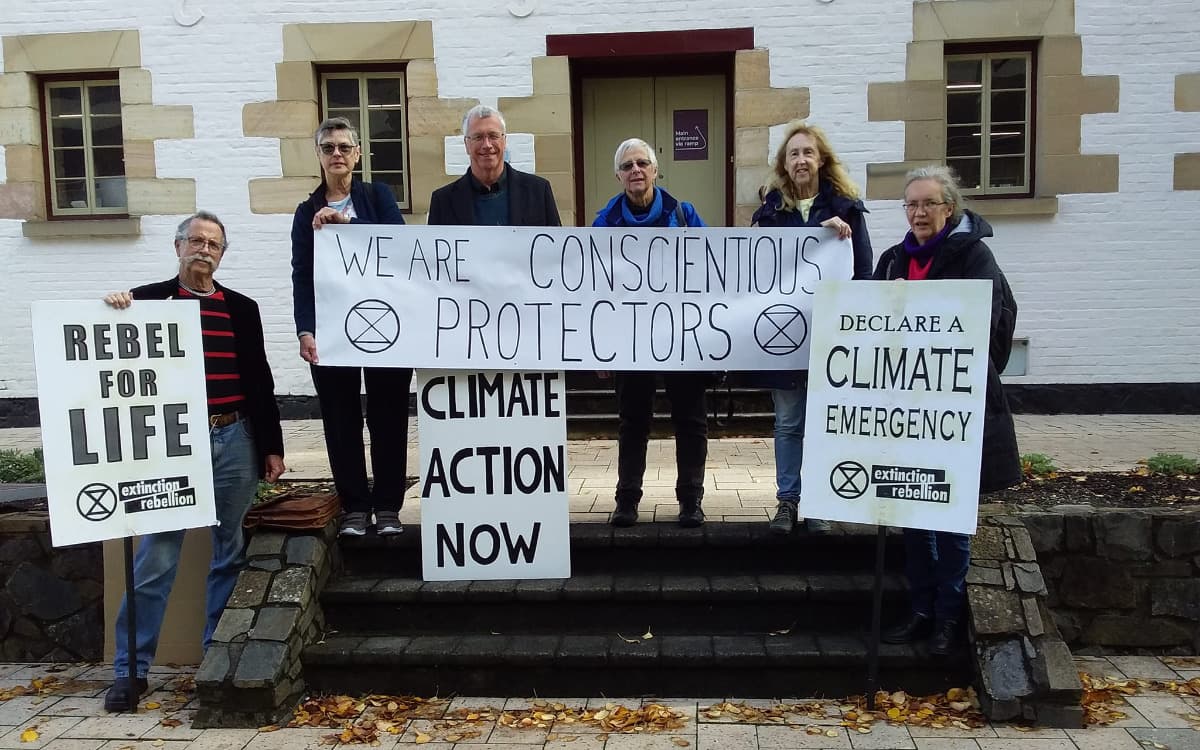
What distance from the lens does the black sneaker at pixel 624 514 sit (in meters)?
4.14

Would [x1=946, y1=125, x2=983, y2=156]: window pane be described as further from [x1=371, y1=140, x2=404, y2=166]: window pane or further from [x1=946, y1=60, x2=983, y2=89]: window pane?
[x1=371, y1=140, x2=404, y2=166]: window pane

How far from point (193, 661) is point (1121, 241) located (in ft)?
25.0

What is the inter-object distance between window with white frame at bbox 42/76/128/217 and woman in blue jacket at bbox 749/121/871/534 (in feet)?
22.1

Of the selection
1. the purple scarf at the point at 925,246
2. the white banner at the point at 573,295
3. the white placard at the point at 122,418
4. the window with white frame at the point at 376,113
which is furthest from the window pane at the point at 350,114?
the purple scarf at the point at 925,246

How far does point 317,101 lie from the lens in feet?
26.5

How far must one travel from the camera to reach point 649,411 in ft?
13.7

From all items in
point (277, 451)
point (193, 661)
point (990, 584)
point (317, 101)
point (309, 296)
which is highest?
point (317, 101)

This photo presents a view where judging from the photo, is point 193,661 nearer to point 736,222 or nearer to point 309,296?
point 309,296

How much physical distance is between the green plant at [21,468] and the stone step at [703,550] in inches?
99.5

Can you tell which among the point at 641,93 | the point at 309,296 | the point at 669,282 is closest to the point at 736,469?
the point at 669,282

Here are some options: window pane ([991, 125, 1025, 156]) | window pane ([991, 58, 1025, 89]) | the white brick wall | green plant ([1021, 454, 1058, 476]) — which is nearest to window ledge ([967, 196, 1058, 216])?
the white brick wall

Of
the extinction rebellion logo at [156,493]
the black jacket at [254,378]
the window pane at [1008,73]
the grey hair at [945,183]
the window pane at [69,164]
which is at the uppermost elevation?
the window pane at [1008,73]

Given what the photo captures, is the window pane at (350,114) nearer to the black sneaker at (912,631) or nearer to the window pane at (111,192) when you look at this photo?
the window pane at (111,192)

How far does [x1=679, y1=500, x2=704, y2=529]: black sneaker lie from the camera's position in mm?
4090
